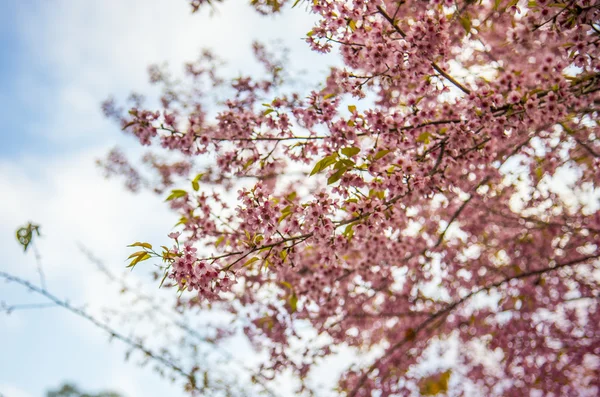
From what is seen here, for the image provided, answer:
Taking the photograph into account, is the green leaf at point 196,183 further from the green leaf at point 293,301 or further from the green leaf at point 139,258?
the green leaf at point 293,301

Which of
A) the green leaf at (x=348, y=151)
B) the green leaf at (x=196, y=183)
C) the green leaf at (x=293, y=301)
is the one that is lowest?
the green leaf at (x=293, y=301)

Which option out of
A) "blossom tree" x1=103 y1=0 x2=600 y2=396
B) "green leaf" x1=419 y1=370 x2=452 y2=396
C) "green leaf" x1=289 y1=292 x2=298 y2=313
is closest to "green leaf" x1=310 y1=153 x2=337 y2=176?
"blossom tree" x1=103 y1=0 x2=600 y2=396

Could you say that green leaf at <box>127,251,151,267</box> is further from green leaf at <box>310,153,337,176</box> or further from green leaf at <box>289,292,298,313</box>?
green leaf at <box>289,292,298,313</box>

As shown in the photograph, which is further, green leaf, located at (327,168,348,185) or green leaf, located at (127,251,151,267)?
green leaf, located at (327,168,348,185)

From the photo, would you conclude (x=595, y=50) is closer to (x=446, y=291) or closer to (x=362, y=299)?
(x=362, y=299)

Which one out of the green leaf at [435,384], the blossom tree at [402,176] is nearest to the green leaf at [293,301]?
the blossom tree at [402,176]

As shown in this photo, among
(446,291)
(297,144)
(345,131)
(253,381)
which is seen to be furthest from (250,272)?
(446,291)

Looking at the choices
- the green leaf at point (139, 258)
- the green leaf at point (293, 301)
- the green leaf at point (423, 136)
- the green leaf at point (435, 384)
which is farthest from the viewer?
the green leaf at point (435, 384)

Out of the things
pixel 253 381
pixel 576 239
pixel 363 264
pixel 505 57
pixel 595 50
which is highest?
pixel 505 57

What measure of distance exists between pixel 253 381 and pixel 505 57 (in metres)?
5.74

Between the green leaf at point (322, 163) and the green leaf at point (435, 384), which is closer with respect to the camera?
the green leaf at point (322, 163)

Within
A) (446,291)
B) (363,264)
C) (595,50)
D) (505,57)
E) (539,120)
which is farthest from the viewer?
(446,291)

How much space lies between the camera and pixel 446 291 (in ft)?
20.6

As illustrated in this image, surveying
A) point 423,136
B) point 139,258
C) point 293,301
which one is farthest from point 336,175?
point 293,301
